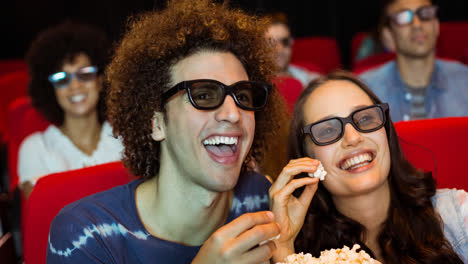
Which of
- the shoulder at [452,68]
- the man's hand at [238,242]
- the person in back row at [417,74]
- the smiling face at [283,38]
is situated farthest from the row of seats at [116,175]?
the smiling face at [283,38]

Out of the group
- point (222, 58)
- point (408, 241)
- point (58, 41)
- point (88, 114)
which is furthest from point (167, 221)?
point (58, 41)

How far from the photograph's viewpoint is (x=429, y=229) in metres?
1.69

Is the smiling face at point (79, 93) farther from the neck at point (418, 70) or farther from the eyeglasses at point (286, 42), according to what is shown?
the neck at point (418, 70)

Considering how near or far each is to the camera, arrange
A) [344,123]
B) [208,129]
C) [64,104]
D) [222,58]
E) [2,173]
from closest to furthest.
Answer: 1. [208,129]
2. [222,58]
3. [344,123]
4. [64,104]
5. [2,173]

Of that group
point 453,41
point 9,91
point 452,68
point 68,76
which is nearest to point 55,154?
point 68,76

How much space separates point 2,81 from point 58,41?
1.56 meters

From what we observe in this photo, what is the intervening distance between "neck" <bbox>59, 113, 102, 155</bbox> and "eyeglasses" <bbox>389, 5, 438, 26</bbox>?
6.89 ft

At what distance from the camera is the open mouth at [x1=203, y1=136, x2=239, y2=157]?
1.41 metres

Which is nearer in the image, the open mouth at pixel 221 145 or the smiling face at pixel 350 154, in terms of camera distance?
the open mouth at pixel 221 145

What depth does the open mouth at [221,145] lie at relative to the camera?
4.64 feet

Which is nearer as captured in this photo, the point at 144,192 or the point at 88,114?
the point at 144,192

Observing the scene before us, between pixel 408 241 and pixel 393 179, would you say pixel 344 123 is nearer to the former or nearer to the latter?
pixel 393 179

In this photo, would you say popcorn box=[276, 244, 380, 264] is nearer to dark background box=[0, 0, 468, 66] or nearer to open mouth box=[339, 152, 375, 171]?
open mouth box=[339, 152, 375, 171]

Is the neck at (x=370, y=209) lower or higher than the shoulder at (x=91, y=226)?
lower
